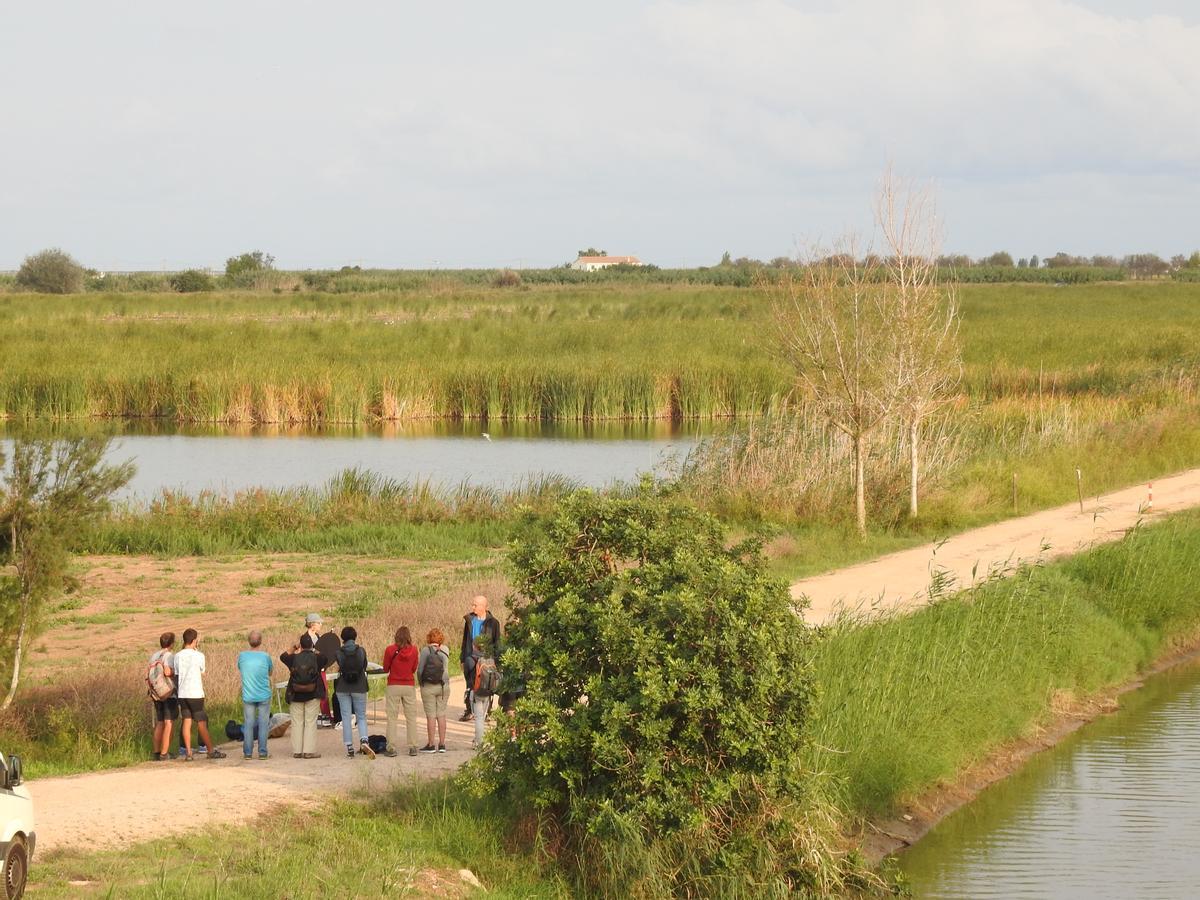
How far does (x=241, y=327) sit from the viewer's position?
6900 centimetres

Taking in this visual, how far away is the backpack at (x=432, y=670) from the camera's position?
529 inches

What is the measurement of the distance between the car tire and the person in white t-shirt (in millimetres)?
4217

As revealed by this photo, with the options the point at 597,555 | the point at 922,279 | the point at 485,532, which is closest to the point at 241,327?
the point at 485,532

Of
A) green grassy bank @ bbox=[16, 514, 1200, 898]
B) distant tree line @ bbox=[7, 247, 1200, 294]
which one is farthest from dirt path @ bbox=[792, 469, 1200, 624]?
distant tree line @ bbox=[7, 247, 1200, 294]

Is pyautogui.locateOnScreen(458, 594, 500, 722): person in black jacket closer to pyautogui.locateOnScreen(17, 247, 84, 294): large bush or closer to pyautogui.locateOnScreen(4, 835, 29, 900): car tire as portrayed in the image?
pyautogui.locateOnScreen(4, 835, 29, 900): car tire

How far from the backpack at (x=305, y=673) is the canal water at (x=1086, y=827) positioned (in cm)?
549

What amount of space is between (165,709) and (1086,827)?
868 centimetres

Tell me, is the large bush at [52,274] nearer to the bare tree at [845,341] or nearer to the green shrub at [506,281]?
the green shrub at [506,281]

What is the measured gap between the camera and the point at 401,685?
13.5m

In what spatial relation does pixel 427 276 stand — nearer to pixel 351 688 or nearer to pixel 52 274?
pixel 52 274

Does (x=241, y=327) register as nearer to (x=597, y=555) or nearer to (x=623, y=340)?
(x=623, y=340)

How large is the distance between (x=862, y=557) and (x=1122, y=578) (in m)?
4.53

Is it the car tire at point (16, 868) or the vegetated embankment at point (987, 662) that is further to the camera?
the vegetated embankment at point (987, 662)

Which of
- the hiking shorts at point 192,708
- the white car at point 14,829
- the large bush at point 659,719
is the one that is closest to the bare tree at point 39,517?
the hiking shorts at point 192,708
